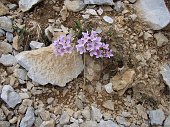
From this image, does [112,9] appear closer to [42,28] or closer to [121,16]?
[121,16]

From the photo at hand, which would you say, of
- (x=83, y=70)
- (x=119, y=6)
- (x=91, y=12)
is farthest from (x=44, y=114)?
(x=119, y=6)

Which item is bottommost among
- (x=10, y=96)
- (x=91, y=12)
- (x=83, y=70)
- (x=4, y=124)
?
(x=4, y=124)

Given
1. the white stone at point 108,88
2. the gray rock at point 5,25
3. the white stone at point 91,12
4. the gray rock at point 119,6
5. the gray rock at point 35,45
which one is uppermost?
the gray rock at point 119,6

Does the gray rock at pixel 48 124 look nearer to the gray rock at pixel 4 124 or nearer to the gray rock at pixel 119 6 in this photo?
the gray rock at pixel 4 124

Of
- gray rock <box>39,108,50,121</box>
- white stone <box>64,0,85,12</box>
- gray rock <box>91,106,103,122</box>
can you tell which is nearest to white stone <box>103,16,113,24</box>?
white stone <box>64,0,85,12</box>

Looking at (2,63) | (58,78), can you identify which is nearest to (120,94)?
(58,78)

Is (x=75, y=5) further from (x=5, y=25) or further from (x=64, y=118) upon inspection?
(x=64, y=118)

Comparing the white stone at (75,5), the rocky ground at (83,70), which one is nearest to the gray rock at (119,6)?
the rocky ground at (83,70)

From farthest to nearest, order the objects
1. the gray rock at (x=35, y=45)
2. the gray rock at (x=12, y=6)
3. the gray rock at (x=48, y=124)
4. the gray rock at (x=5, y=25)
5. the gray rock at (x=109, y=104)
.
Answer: the gray rock at (x=12, y=6) → the gray rock at (x=5, y=25) → the gray rock at (x=35, y=45) → the gray rock at (x=109, y=104) → the gray rock at (x=48, y=124)
